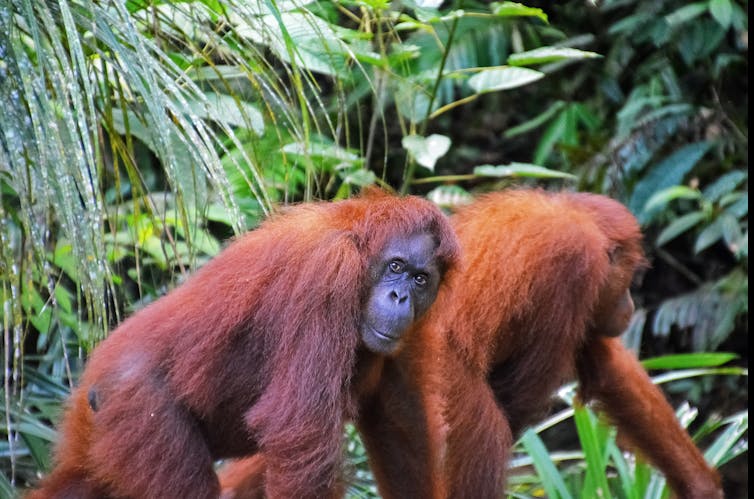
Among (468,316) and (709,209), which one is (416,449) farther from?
(709,209)

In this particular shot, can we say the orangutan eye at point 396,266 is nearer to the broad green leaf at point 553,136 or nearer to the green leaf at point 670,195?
the green leaf at point 670,195

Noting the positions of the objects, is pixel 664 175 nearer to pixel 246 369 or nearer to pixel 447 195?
pixel 447 195

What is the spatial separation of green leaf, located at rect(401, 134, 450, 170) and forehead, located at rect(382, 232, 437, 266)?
3.79ft

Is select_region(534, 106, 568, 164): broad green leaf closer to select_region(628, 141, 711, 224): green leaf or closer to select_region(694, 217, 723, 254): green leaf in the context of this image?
select_region(628, 141, 711, 224): green leaf

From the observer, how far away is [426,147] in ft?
14.6

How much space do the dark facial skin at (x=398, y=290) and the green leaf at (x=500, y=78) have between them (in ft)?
5.02

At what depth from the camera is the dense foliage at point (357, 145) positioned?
2.85m

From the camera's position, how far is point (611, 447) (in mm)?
4414

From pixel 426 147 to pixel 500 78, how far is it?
479 mm

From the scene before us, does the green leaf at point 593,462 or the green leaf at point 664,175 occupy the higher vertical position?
the green leaf at point 664,175

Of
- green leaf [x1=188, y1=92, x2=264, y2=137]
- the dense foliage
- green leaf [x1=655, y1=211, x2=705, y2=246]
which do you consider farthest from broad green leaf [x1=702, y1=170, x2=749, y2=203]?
green leaf [x1=188, y1=92, x2=264, y2=137]

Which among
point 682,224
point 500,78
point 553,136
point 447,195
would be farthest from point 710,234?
point 500,78

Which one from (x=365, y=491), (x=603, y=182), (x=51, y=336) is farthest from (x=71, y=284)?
(x=603, y=182)

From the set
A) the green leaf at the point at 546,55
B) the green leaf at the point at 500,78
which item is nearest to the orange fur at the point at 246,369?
the green leaf at the point at 546,55
